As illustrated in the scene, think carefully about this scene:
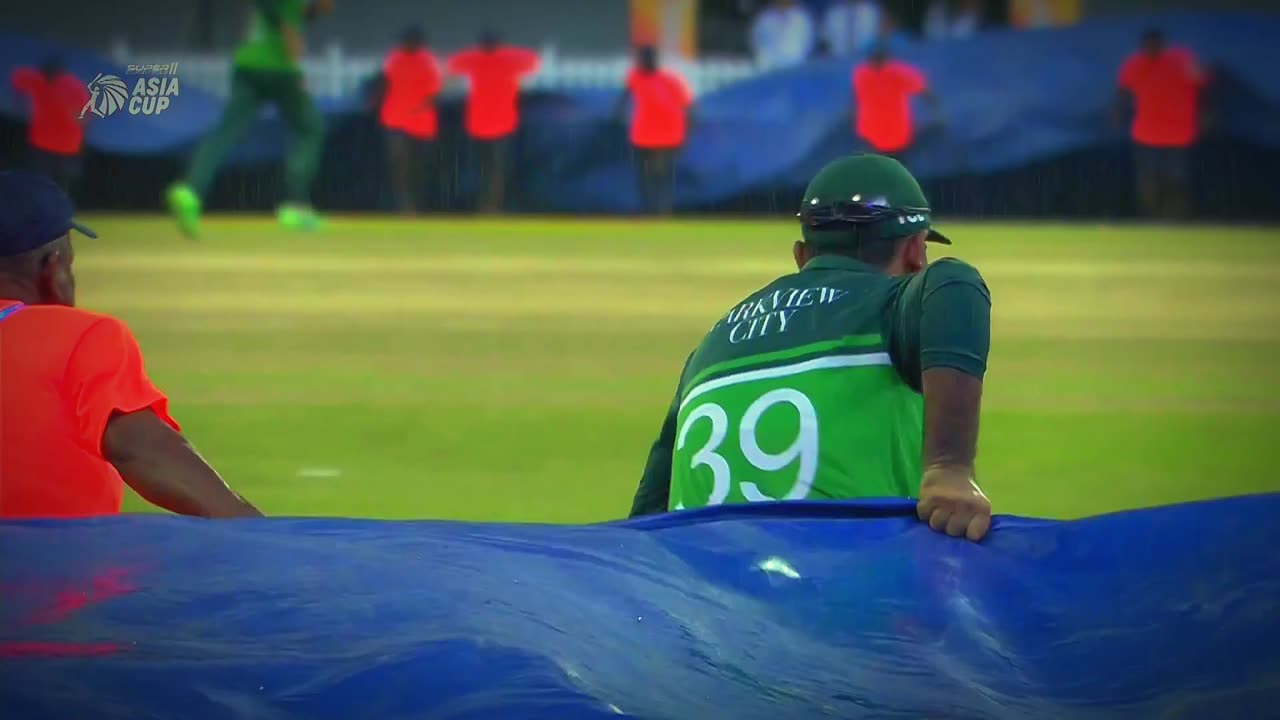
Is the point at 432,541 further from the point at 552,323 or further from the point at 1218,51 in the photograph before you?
the point at 1218,51

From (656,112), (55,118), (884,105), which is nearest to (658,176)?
(656,112)

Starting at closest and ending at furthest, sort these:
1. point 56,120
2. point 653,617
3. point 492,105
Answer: point 653,617 → point 56,120 → point 492,105

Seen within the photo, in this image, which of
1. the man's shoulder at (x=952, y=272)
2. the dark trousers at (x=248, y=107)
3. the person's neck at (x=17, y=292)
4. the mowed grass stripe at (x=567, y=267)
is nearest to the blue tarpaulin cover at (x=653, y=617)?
the man's shoulder at (x=952, y=272)

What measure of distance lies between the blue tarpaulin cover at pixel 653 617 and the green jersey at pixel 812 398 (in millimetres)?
155

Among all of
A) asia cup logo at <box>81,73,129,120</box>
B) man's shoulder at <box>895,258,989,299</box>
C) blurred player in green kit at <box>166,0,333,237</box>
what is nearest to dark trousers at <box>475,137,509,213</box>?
blurred player in green kit at <box>166,0,333,237</box>

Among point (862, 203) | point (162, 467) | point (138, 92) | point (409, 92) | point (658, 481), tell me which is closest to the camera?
point (162, 467)

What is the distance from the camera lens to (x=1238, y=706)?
267cm

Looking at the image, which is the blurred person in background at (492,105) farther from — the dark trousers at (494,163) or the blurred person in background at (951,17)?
the blurred person in background at (951,17)

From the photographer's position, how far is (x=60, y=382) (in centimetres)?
314

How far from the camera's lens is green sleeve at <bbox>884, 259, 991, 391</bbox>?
10.3 ft

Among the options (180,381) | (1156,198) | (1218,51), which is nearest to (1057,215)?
(1156,198)

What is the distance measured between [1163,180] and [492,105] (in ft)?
24.9

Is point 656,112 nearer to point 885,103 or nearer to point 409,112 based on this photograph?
point 885,103

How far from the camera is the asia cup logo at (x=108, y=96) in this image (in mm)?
4031
